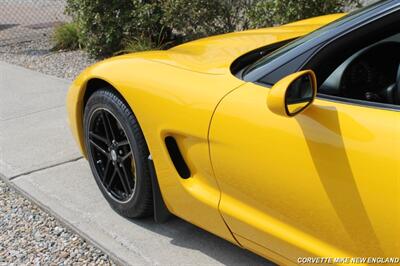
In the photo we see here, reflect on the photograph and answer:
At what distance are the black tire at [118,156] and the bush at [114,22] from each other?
4386 mm

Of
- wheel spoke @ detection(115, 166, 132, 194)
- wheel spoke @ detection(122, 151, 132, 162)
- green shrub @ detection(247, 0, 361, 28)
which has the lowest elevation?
wheel spoke @ detection(115, 166, 132, 194)

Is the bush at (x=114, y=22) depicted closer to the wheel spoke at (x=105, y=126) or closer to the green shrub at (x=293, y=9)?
the green shrub at (x=293, y=9)

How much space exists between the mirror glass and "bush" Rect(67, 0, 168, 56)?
5.67 metres

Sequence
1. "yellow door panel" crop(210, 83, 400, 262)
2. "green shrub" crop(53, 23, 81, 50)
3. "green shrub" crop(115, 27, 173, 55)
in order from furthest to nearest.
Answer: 1. "green shrub" crop(53, 23, 81, 50)
2. "green shrub" crop(115, 27, 173, 55)
3. "yellow door panel" crop(210, 83, 400, 262)

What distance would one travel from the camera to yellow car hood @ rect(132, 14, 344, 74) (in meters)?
2.57

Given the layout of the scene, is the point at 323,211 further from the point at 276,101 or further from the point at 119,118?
the point at 119,118

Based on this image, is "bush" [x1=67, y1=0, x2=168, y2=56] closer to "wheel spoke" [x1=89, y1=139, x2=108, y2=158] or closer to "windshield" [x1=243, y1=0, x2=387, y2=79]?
"wheel spoke" [x1=89, y1=139, x2=108, y2=158]

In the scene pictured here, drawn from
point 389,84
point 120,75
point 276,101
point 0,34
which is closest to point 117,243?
point 120,75

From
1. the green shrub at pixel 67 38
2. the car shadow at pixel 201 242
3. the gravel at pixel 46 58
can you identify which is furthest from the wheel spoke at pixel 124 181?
the green shrub at pixel 67 38

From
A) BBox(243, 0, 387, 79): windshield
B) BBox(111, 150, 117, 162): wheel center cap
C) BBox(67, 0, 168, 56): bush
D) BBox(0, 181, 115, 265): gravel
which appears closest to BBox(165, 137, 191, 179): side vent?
BBox(243, 0, 387, 79): windshield

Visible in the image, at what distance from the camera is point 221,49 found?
112 inches

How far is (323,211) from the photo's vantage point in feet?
6.37

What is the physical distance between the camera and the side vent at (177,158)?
256cm

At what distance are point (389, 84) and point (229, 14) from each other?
503cm
